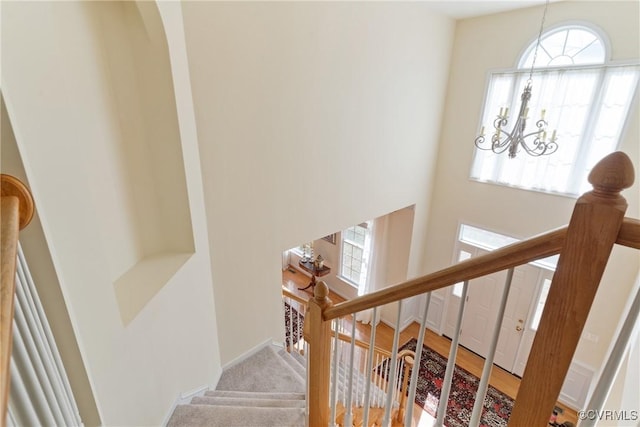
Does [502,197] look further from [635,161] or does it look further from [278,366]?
[278,366]

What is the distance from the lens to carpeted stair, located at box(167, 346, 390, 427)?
7.12 ft

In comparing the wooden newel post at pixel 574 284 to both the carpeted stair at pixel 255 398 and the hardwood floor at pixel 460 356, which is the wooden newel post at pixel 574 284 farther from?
the hardwood floor at pixel 460 356

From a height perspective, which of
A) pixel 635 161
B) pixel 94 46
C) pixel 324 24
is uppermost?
pixel 324 24

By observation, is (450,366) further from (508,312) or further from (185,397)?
(508,312)

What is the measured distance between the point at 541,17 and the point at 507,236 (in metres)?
3.04

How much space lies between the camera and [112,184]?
2.10 m

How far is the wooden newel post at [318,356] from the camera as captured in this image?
1.62 meters

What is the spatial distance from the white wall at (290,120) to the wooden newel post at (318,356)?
1451mm

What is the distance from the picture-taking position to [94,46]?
1.89 meters

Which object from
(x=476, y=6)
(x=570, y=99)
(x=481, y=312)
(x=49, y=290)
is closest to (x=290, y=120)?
(x=49, y=290)

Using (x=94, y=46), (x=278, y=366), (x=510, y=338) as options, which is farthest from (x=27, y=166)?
(x=510, y=338)

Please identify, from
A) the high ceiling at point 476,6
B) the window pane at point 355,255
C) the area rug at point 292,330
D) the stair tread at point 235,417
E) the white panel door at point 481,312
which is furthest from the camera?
the window pane at point 355,255

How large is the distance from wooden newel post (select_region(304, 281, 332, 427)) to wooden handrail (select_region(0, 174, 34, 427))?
1.14 metres

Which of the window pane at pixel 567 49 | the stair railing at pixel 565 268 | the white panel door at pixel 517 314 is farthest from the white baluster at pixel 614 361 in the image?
the window pane at pixel 567 49
